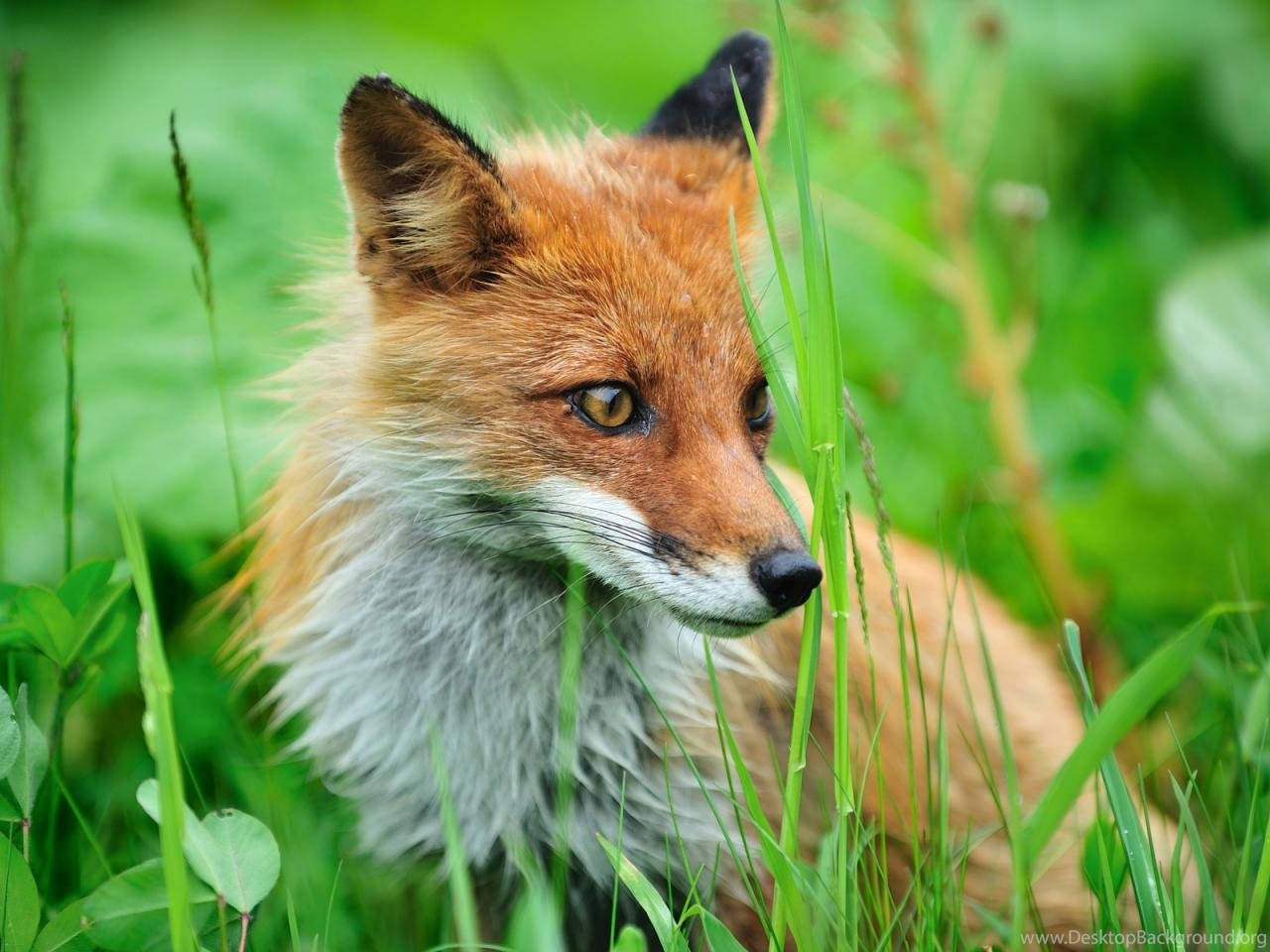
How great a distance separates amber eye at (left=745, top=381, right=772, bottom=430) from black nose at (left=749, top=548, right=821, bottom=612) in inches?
23.5

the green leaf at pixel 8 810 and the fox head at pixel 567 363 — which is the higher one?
the fox head at pixel 567 363

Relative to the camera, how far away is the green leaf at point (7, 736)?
2.63m

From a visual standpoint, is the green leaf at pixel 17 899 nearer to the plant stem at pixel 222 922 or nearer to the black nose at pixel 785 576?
the plant stem at pixel 222 922

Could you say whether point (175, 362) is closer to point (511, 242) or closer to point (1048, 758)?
point (511, 242)

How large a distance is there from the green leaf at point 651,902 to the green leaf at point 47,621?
1394 millimetres

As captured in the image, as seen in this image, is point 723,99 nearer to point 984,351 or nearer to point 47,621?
point 984,351

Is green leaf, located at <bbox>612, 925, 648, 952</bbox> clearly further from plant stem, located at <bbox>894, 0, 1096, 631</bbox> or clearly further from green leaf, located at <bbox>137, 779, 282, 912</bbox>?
plant stem, located at <bbox>894, 0, 1096, 631</bbox>

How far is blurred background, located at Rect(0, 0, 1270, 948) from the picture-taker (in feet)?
13.8

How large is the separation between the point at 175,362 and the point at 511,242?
6.68ft

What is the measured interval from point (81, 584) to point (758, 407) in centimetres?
171

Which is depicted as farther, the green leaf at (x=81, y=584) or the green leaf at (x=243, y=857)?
the green leaf at (x=81, y=584)

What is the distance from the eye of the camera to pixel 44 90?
23.3 feet

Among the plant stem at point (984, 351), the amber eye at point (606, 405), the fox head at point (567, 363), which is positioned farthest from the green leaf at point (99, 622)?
the plant stem at point (984, 351)

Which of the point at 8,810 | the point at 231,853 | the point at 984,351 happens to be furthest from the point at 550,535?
the point at 984,351
